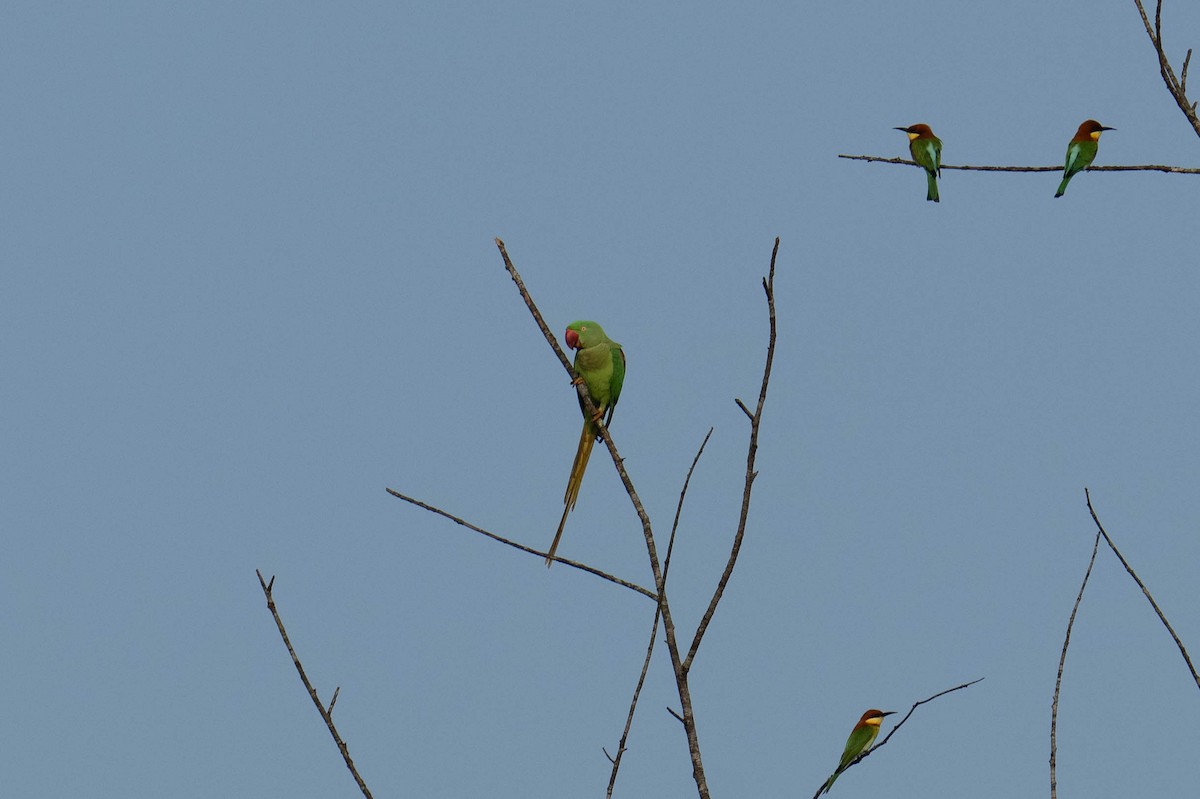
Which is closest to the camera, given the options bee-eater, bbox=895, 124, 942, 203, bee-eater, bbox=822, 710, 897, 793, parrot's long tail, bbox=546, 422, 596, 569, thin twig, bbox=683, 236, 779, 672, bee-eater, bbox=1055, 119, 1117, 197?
thin twig, bbox=683, 236, 779, 672

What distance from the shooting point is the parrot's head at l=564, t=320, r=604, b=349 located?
25.9ft

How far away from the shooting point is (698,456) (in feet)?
12.9

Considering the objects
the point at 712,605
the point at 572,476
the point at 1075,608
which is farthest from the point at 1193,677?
the point at 572,476

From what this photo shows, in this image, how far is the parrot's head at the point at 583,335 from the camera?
7891 mm

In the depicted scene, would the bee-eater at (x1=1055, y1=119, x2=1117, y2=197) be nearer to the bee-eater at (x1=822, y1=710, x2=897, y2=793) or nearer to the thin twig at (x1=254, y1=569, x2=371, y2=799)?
the bee-eater at (x1=822, y1=710, x2=897, y2=793)

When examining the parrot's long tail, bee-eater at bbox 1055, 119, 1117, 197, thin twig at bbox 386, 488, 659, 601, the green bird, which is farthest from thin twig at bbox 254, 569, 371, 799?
bee-eater at bbox 1055, 119, 1117, 197

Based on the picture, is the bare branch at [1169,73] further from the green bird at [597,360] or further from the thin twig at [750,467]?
the green bird at [597,360]

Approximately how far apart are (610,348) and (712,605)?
14.4 feet

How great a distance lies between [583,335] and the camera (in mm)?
7914

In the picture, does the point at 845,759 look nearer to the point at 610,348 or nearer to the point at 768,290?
the point at 610,348

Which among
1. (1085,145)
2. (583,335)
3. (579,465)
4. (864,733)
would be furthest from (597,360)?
(1085,145)

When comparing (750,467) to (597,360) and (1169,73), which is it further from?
(597,360)

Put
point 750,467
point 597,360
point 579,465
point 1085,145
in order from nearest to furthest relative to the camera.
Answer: point 750,467 → point 579,465 → point 597,360 → point 1085,145

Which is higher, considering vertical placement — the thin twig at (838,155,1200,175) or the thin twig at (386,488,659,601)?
the thin twig at (838,155,1200,175)
